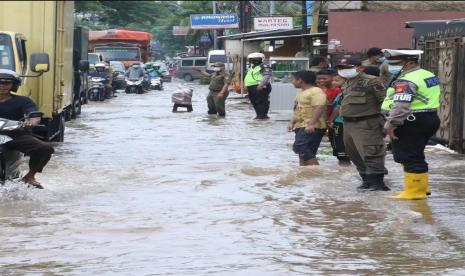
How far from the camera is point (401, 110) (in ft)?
32.9

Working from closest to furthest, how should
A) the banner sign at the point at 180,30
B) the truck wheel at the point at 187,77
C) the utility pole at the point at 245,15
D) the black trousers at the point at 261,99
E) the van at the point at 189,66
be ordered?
the black trousers at the point at 261,99
the utility pole at the point at 245,15
the van at the point at 189,66
the truck wheel at the point at 187,77
the banner sign at the point at 180,30

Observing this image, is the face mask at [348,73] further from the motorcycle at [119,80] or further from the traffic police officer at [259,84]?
the motorcycle at [119,80]

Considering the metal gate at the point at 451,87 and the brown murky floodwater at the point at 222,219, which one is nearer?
the brown murky floodwater at the point at 222,219

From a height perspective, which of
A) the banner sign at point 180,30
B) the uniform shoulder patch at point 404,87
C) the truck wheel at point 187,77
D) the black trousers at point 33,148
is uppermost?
the banner sign at point 180,30

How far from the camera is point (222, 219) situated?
370 inches

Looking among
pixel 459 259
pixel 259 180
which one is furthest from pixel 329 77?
pixel 459 259

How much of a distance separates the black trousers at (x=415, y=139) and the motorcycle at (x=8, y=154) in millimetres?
3728

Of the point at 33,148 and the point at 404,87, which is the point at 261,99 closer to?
the point at 33,148

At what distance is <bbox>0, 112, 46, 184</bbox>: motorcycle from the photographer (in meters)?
10.3

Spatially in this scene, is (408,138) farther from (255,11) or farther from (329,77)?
(255,11)

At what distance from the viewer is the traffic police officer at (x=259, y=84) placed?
24.9 m

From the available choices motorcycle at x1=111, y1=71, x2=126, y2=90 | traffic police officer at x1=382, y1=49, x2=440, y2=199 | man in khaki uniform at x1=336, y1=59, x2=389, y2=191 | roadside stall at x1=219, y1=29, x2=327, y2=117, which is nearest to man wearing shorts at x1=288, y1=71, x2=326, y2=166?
man in khaki uniform at x1=336, y1=59, x2=389, y2=191

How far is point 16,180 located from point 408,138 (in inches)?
165

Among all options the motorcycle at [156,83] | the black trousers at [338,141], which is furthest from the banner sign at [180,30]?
the black trousers at [338,141]
